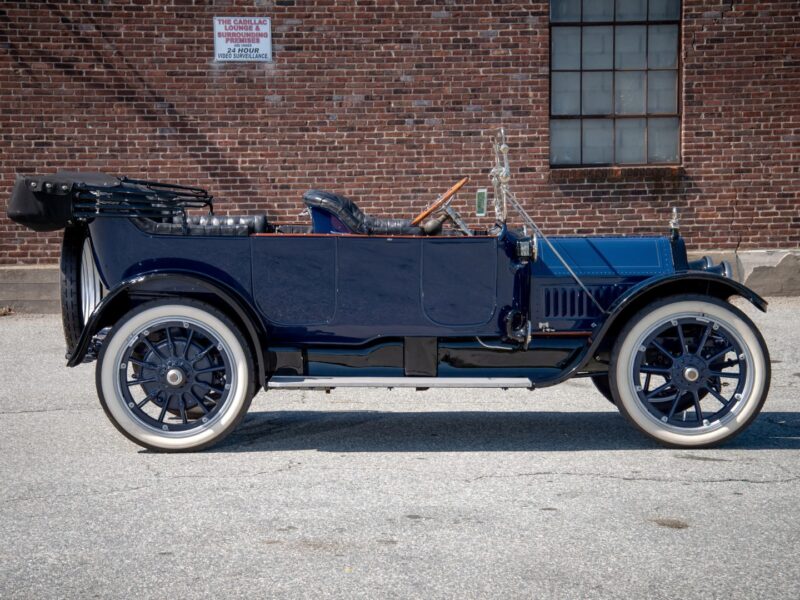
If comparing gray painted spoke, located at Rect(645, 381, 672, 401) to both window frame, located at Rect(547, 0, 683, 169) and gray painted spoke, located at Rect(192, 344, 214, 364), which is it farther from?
window frame, located at Rect(547, 0, 683, 169)

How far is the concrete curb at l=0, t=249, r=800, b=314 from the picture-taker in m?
11.2

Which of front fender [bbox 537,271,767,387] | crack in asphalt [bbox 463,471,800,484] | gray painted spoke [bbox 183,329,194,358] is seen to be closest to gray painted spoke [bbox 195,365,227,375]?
gray painted spoke [bbox 183,329,194,358]

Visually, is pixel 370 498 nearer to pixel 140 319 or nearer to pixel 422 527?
pixel 422 527

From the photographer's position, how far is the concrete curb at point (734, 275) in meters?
11.2

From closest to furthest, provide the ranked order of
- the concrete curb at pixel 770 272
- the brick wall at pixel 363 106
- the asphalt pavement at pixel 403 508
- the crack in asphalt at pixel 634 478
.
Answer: the asphalt pavement at pixel 403 508
the crack in asphalt at pixel 634 478
the brick wall at pixel 363 106
the concrete curb at pixel 770 272

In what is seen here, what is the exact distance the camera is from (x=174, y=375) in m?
5.11

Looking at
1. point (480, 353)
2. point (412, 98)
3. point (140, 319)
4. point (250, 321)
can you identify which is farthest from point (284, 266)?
point (412, 98)

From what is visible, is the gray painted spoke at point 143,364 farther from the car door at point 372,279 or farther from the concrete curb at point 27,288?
the concrete curb at point 27,288

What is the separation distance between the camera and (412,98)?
11.3 meters

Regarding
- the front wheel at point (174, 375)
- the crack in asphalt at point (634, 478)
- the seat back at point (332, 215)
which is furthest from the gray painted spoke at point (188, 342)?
the crack in asphalt at point (634, 478)

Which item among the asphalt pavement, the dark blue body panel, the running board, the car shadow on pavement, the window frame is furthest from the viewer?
the window frame

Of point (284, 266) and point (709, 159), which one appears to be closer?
point (284, 266)

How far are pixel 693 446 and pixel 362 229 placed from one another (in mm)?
2065

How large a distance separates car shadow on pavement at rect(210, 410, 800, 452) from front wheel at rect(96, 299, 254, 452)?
0.24 metres
